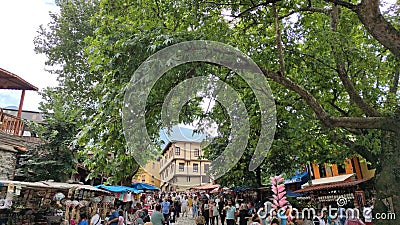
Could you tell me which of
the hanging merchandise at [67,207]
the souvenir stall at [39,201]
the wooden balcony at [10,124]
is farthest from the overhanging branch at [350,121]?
the wooden balcony at [10,124]

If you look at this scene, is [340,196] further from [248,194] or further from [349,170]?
[349,170]

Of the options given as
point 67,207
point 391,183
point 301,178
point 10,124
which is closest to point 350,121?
point 391,183

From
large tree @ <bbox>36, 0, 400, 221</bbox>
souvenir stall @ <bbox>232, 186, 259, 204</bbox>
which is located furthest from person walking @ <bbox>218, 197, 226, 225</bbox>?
large tree @ <bbox>36, 0, 400, 221</bbox>

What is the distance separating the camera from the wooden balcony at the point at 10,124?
1091 centimetres

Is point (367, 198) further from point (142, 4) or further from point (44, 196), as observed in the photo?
point (44, 196)

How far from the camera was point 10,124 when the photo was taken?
1140 cm

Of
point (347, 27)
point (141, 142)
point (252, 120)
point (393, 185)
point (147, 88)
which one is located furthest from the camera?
point (252, 120)

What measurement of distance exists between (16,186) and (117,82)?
14.6 feet

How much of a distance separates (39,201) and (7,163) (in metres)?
2.19

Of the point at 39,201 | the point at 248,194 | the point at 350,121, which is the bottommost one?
the point at 39,201

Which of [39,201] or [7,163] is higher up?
[7,163]

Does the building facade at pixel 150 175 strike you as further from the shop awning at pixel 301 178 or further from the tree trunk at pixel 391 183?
the tree trunk at pixel 391 183

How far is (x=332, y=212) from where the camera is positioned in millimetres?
11055

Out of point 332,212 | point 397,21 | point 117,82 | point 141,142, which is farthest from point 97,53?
point 332,212
